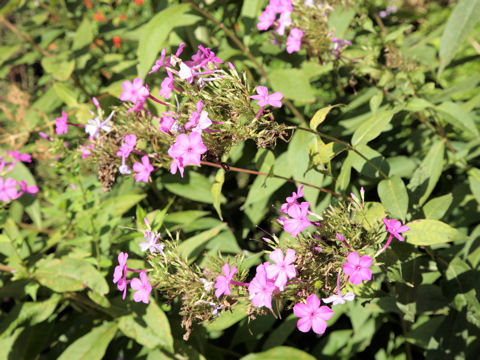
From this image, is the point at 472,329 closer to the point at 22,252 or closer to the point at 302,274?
the point at 302,274

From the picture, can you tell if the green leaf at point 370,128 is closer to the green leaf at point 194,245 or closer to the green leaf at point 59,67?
the green leaf at point 194,245

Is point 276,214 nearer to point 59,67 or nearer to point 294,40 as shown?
point 294,40

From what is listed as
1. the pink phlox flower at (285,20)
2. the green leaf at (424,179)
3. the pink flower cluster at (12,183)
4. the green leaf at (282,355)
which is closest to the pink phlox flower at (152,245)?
the green leaf at (282,355)

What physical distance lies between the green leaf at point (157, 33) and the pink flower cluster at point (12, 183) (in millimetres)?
823

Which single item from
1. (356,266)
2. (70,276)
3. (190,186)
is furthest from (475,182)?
(70,276)

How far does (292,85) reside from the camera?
1.86m

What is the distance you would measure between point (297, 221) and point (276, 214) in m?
1.07

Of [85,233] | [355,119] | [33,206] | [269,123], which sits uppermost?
[269,123]

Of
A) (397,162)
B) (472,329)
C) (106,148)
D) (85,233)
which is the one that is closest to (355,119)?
(397,162)

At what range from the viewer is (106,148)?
5.01 feet

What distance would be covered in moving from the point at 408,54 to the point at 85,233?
170cm

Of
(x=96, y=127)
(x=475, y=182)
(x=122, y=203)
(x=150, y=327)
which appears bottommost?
(x=150, y=327)

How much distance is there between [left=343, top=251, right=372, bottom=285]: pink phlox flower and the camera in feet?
3.15

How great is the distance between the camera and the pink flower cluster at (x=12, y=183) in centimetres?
208
